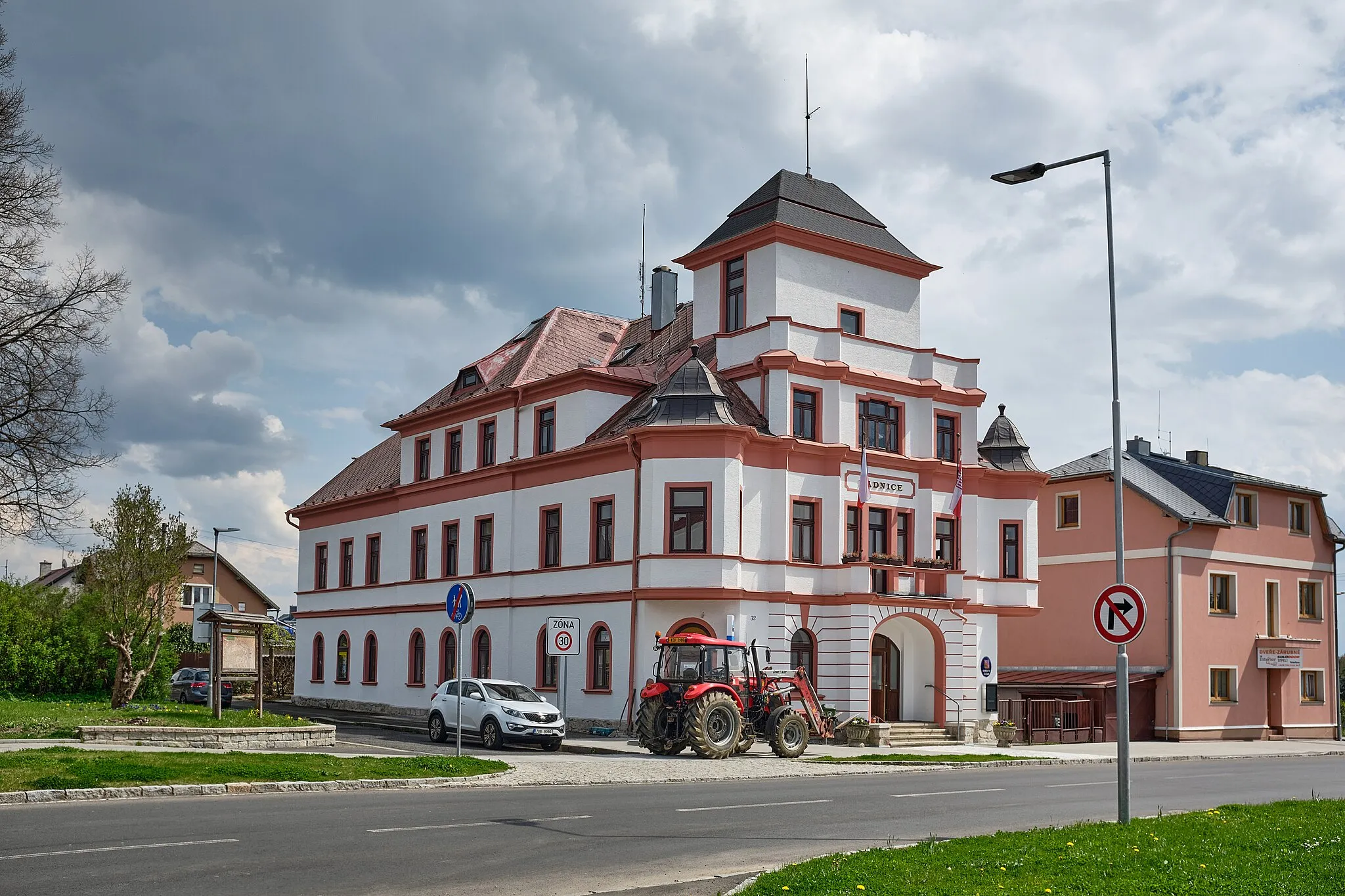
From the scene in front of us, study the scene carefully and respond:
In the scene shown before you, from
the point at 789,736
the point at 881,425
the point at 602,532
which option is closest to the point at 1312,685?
the point at 881,425

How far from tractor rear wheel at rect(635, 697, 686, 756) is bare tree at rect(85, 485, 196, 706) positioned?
47.4ft

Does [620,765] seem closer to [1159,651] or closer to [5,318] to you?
[5,318]

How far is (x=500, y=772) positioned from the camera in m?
21.9

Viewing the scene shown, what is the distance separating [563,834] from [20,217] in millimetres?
19211

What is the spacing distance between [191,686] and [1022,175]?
149 ft

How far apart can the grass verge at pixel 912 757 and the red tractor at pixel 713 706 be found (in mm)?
1057

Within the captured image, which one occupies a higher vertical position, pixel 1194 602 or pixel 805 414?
pixel 805 414

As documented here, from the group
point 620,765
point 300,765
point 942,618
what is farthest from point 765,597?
point 300,765

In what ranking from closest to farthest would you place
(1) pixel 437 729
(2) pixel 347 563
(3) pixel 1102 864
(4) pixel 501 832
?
(3) pixel 1102 864 → (4) pixel 501 832 → (1) pixel 437 729 → (2) pixel 347 563

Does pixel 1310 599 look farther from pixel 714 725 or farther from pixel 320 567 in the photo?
pixel 320 567

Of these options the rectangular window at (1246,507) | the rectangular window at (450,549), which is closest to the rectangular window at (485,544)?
the rectangular window at (450,549)

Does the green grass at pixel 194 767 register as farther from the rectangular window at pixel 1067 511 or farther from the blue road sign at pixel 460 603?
the rectangular window at pixel 1067 511

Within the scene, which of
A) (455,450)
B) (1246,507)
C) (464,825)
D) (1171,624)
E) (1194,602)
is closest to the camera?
(464,825)

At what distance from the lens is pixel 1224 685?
47.6 metres
